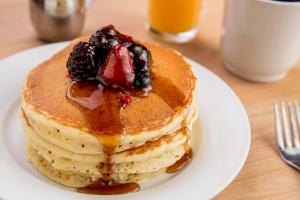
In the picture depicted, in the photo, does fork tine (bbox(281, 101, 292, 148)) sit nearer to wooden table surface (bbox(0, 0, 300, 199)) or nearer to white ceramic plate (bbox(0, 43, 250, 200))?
wooden table surface (bbox(0, 0, 300, 199))

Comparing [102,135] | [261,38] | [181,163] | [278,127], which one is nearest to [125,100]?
[102,135]

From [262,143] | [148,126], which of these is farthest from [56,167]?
[262,143]

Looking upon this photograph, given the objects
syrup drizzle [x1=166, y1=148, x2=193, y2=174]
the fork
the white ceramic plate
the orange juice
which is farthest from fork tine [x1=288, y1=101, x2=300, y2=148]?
the orange juice

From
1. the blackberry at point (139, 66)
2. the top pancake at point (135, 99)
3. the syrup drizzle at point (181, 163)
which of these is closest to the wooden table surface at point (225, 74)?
the syrup drizzle at point (181, 163)

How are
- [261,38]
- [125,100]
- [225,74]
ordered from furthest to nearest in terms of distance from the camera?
[225,74] → [261,38] → [125,100]

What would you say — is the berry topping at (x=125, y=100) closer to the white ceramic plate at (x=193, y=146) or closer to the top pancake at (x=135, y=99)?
the top pancake at (x=135, y=99)

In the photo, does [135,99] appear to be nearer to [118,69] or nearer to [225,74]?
[118,69]
